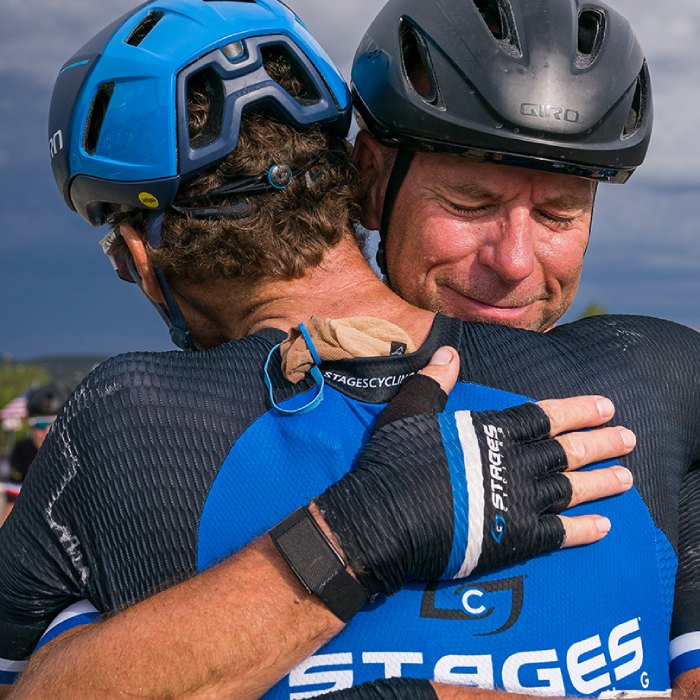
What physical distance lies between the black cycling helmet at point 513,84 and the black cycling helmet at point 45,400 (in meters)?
10.4

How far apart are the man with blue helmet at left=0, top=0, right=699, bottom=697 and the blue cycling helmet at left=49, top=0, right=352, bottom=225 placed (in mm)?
19

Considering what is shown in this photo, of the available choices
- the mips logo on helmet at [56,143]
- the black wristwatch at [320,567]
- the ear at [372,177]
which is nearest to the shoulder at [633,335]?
the black wristwatch at [320,567]

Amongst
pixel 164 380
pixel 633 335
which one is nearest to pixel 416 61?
pixel 633 335

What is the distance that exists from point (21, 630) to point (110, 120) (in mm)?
1583

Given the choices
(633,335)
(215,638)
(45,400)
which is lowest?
(45,400)

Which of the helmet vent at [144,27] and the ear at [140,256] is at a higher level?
the helmet vent at [144,27]

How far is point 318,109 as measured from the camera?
3.10 metres

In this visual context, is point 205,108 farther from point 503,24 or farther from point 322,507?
point 322,507

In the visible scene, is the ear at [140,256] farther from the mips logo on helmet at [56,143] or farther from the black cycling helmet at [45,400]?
the black cycling helmet at [45,400]

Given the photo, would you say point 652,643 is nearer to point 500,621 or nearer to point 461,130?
point 500,621

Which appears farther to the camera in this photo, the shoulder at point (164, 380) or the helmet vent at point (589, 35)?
the helmet vent at point (589, 35)

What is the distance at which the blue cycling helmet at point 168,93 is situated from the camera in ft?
9.43

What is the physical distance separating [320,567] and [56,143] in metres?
2.04

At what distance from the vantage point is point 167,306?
330 centimetres
